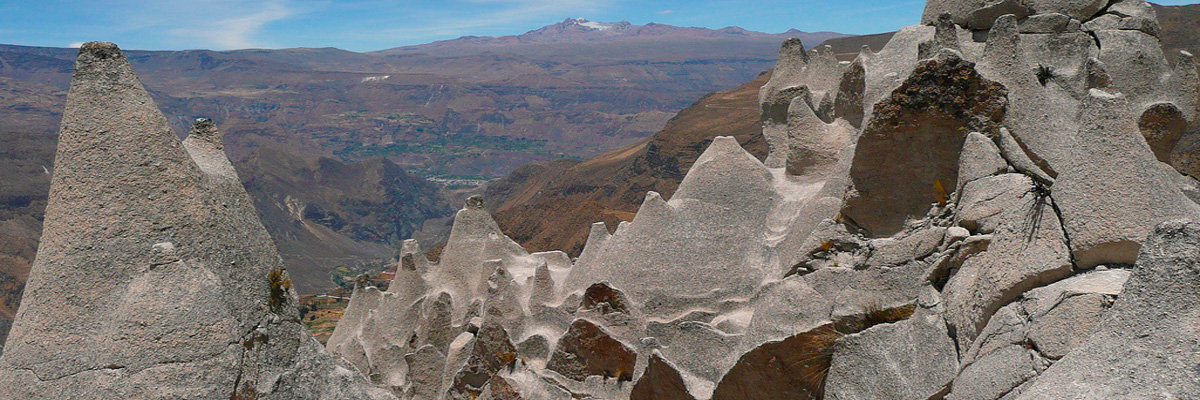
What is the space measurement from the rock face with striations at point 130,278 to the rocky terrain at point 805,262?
16 mm

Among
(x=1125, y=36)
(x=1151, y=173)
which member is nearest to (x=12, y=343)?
(x=1151, y=173)

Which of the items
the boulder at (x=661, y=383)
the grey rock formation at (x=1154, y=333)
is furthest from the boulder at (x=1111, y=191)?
the boulder at (x=661, y=383)

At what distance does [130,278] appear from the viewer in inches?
201

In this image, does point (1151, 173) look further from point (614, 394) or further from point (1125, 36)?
point (614, 394)

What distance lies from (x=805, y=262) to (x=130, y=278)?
6456 mm

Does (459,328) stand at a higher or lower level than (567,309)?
lower

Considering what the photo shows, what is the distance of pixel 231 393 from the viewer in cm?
523

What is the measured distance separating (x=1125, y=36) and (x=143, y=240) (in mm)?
10827

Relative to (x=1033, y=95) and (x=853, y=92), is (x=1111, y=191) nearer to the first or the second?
(x=1033, y=95)

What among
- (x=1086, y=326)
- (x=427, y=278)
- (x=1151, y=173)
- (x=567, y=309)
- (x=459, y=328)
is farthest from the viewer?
(x=427, y=278)

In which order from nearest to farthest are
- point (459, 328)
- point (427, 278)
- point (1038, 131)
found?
point (1038, 131), point (459, 328), point (427, 278)

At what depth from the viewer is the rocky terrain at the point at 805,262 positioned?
446 centimetres

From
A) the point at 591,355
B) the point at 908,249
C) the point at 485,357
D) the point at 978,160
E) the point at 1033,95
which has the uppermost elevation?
the point at 1033,95

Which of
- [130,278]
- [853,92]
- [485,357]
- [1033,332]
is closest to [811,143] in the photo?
[853,92]
